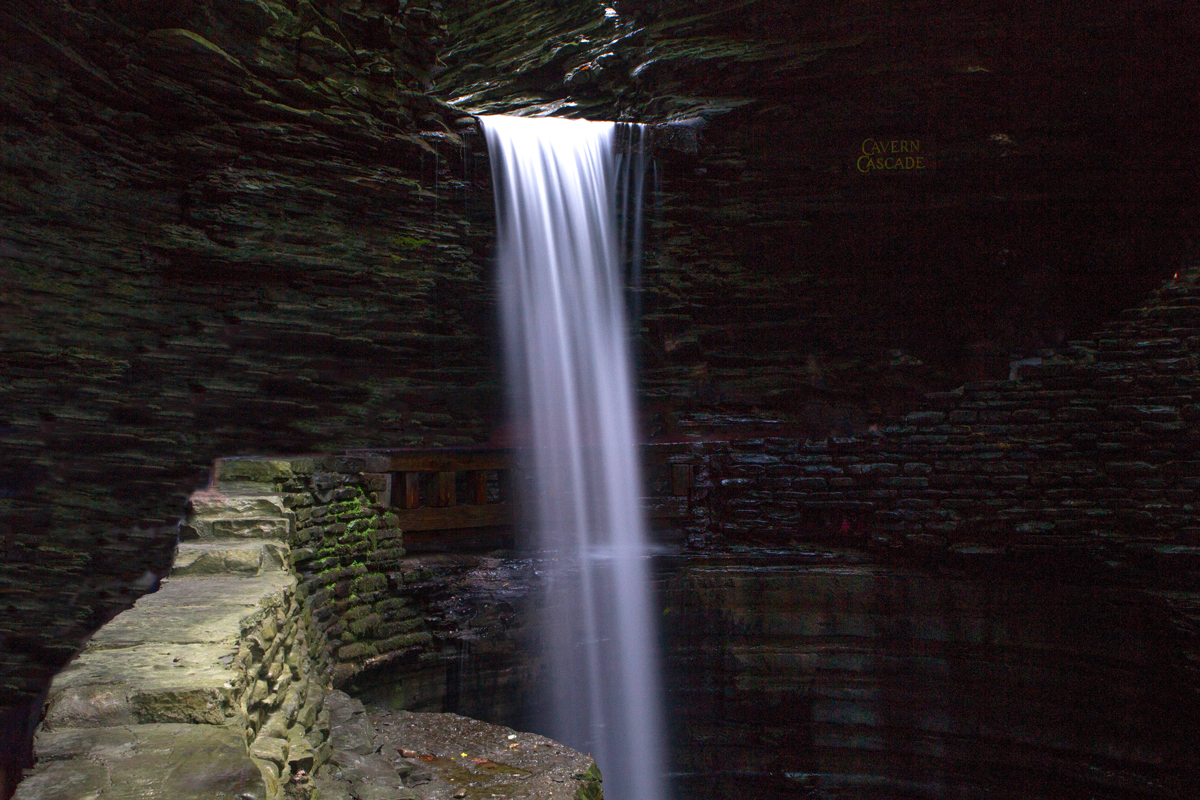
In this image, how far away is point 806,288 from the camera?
9.90 m

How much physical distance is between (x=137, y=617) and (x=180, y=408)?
5.76 metres

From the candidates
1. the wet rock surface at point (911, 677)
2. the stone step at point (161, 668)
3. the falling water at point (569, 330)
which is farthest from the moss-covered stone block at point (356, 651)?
the wet rock surface at point (911, 677)

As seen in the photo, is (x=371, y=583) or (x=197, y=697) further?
(x=371, y=583)

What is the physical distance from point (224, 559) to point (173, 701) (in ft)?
Result: 5.52

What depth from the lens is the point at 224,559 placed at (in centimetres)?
365

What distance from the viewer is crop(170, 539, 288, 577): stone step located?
3.57m

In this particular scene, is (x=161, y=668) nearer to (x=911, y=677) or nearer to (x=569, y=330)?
(x=911, y=677)

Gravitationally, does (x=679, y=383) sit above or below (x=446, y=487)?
above

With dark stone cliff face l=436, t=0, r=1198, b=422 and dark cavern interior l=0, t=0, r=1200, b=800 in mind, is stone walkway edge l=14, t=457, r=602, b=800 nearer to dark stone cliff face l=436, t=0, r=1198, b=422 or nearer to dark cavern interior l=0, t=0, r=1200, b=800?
dark cavern interior l=0, t=0, r=1200, b=800

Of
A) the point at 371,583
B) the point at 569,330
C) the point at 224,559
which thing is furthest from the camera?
the point at 569,330

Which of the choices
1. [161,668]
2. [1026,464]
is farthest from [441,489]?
[1026,464]

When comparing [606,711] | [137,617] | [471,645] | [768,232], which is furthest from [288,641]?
[768,232]

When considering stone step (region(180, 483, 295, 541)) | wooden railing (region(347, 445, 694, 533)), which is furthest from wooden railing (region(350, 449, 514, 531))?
stone step (region(180, 483, 295, 541))

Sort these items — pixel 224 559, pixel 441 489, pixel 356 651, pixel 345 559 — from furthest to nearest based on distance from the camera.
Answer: pixel 441 489
pixel 345 559
pixel 356 651
pixel 224 559
